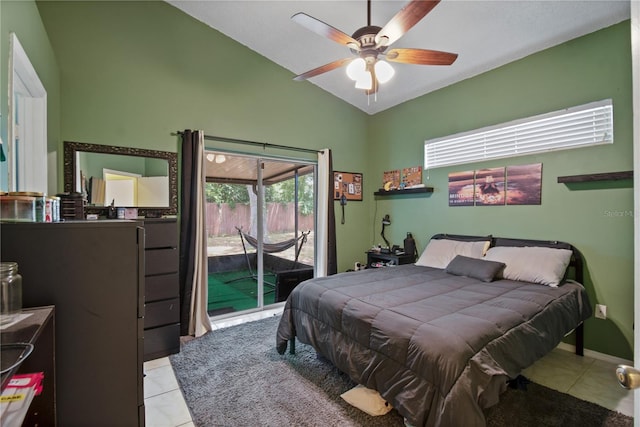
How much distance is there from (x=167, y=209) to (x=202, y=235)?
440 millimetres

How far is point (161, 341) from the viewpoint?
2.63m

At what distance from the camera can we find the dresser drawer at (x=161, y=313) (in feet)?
8.55

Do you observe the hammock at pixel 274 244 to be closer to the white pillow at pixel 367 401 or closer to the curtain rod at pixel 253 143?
the curtain rod at pixel 253 143

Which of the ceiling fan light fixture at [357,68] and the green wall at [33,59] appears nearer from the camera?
the green wall at [33,59]

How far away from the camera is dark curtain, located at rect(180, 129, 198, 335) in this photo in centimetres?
304

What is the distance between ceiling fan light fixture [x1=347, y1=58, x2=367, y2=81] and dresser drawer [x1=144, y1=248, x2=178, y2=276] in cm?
220

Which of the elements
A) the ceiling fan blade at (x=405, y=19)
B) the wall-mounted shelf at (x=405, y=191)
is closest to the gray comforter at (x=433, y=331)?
the wall-mounted shelf at (x=405, y=191)

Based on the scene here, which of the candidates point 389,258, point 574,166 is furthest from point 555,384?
point 389,258

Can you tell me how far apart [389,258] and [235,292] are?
2.15m

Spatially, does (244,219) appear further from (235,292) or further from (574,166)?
(574,166)

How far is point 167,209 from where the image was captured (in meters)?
3.06

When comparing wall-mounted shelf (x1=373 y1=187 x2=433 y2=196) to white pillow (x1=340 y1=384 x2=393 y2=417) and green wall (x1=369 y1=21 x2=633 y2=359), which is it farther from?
white pillow (x1=340 y1=384 x2=393 y2=417)

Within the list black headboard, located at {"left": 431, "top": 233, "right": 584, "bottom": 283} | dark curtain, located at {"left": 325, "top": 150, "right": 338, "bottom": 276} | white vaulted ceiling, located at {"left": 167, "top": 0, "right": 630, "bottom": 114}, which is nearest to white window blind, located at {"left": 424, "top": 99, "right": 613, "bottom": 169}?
white vaulted ceiling, located at {"left": 167, "top": 0, "right": 630, "bottom": 114}

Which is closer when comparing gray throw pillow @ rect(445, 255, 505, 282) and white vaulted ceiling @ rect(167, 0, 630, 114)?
white vaulted ceiling @ rect(167, 0, 630, 114)
